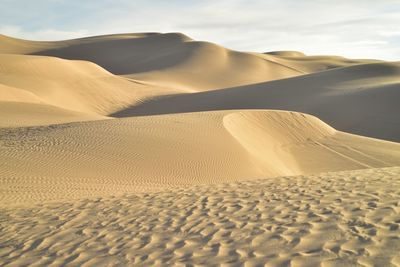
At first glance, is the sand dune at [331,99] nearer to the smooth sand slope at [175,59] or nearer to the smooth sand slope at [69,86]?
the smooth sand slope at [69,86]

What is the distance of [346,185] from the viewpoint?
26.7 ft

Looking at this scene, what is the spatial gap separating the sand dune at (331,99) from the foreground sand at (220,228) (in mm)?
19577

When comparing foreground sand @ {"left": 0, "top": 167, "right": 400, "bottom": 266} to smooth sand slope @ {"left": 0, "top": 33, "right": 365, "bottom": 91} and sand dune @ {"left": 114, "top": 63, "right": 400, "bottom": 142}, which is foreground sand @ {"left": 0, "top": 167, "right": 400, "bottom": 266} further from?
smooth sand slope @ {"left": 0, "top": 33, "right": 365, "bottom": 91}

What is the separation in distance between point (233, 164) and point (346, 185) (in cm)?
512

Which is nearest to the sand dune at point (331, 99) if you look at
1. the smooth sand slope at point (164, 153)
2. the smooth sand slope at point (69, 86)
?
the smooth sand slope at point (69, 86)

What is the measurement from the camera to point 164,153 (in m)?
12.9

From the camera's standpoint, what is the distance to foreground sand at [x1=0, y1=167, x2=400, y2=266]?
4.84 metres

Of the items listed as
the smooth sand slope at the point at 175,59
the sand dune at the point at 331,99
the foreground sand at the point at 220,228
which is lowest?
the foreground sand at the point at 220,228

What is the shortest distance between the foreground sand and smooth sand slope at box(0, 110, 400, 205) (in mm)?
2205

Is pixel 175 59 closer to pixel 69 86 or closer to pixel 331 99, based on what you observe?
pixel 69 86

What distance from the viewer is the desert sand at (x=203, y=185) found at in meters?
5.16

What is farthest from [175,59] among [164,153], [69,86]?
[164,153]

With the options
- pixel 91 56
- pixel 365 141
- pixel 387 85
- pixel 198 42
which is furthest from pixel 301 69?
pixel 365 141

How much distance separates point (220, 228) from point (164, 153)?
7.23 meters
